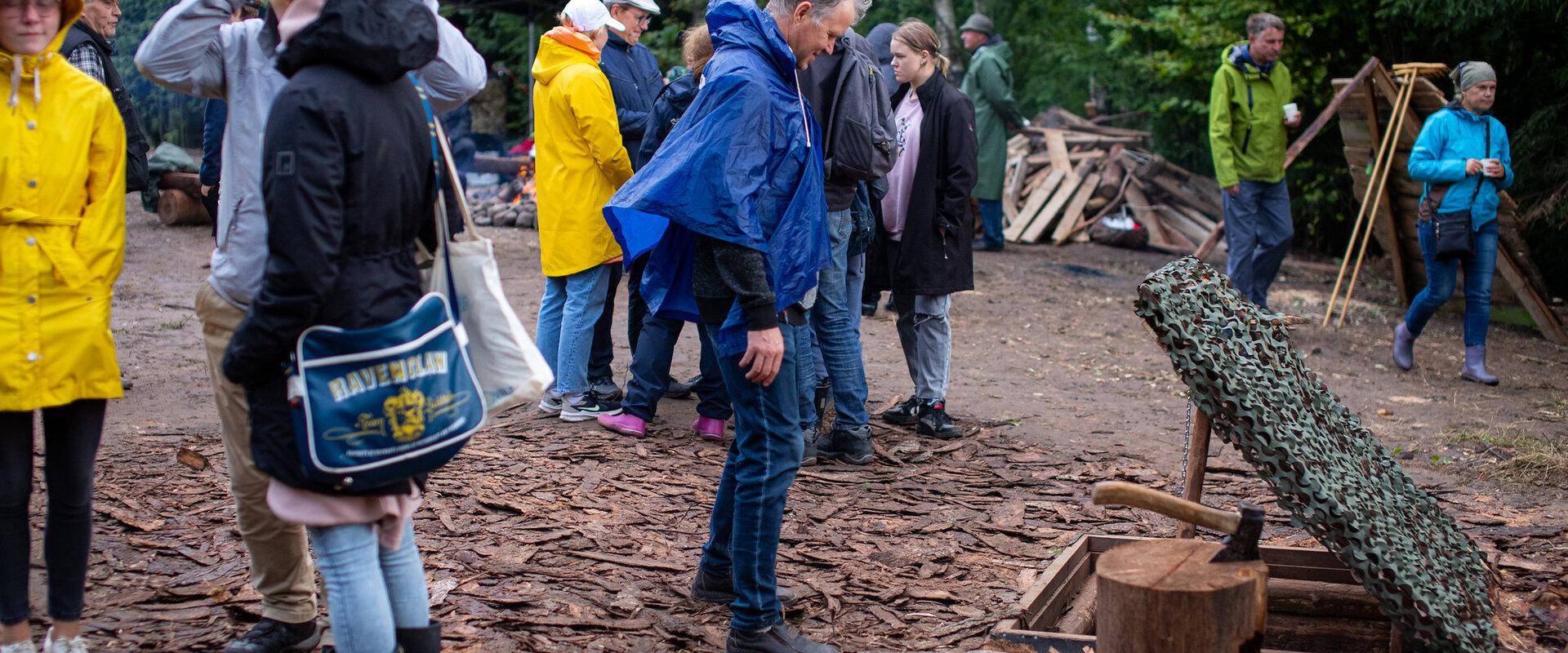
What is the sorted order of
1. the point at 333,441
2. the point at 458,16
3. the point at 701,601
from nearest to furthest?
the point at 333,441, the point at 701,601, the point at 458,16

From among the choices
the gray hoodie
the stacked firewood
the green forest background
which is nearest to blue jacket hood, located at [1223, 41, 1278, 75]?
the green forest background

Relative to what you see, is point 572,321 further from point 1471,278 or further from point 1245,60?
point 1471,278

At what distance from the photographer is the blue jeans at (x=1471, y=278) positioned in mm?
8047

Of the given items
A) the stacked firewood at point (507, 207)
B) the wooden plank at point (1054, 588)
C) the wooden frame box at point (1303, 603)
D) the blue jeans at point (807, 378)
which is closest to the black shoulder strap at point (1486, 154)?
the wooden frame box at point (1303, 603)

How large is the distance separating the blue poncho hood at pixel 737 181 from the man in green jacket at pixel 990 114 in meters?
9.39

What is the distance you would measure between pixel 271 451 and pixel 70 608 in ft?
3.47

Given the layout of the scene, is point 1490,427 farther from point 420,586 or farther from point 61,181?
point 61,181

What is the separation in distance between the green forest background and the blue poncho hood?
29.7 feet

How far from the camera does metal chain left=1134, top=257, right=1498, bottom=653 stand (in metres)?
3.46

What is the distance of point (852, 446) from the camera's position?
5.93m

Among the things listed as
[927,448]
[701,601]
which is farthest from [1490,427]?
[701,601]

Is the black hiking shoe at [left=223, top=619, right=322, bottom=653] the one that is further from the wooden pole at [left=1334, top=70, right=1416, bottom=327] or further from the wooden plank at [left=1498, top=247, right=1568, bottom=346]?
the wooden plank at [left=1498, top=247, right=1568, bottom=346]

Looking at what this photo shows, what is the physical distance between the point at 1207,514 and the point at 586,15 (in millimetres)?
3965

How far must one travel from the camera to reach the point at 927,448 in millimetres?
6211
